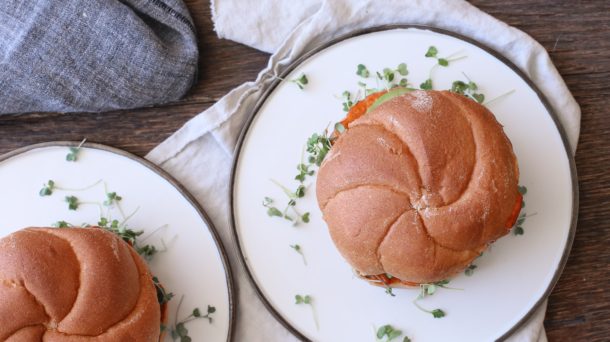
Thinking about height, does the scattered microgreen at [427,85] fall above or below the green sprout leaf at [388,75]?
below

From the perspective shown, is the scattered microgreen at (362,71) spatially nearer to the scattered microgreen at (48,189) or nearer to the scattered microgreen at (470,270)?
the scattered microgreen at (470,270)

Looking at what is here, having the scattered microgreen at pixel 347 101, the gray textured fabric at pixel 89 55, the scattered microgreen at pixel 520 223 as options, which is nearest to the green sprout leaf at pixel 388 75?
the scattered microgreen at pixel 347 101

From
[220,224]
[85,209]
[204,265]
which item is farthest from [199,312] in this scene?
[85,209]

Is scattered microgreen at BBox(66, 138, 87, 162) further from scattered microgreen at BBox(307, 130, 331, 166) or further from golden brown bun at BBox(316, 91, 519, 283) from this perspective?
golden brown bun at BBox(316, 91, 519, 283)

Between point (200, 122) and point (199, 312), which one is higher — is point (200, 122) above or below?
above

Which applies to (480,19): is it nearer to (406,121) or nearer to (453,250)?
(406,121)

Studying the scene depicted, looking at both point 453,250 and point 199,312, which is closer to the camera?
point 453,250

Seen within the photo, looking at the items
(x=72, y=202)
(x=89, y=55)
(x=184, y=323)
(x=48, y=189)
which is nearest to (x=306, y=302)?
(x=184, y=323)

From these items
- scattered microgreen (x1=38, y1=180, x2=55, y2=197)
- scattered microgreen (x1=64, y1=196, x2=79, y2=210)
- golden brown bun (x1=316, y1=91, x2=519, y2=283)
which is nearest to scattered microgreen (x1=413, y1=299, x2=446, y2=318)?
golden brown bun (x1=316, y1=91, x2=519, y2=283)
